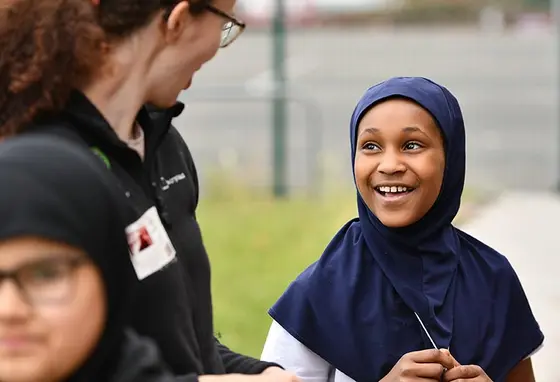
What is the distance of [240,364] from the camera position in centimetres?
221

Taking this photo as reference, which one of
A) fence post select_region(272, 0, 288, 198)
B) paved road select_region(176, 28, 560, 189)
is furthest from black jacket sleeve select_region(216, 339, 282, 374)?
fence post select_region(272, 0, 288, 198)

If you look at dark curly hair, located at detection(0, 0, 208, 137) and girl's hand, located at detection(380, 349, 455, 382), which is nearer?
dark curly hair, located at detection(0, 0, 208, 137)

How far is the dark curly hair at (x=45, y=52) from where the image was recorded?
5.73 ft

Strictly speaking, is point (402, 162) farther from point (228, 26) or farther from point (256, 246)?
point (256, 246)

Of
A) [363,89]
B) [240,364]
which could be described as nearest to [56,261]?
[240,364]

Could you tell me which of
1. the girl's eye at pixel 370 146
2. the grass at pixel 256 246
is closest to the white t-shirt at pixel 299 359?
the girl's eye at pixel 370 146

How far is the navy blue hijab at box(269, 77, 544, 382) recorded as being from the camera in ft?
9.30

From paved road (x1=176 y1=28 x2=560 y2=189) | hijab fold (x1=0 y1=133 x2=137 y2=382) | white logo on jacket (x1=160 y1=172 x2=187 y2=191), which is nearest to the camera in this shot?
hijab fold (x1=0 y1=133 x2=137 y2=382)

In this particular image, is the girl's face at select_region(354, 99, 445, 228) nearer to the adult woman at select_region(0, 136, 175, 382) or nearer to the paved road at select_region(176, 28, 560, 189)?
the adult woman at select_region(0, 136, 175, 382)

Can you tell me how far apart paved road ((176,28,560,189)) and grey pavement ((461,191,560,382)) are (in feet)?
3.97

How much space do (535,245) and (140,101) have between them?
716 cm

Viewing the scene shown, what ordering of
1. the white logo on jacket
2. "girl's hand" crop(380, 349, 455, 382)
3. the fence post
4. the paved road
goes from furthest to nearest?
the paved road → the fence post → "girl's hand" crop(380, 349, 455, 382) → the white logo on jacket

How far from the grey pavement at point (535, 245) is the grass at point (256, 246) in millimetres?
717

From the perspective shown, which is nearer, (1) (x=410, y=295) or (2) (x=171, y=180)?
(2) (x=171, y=180)
